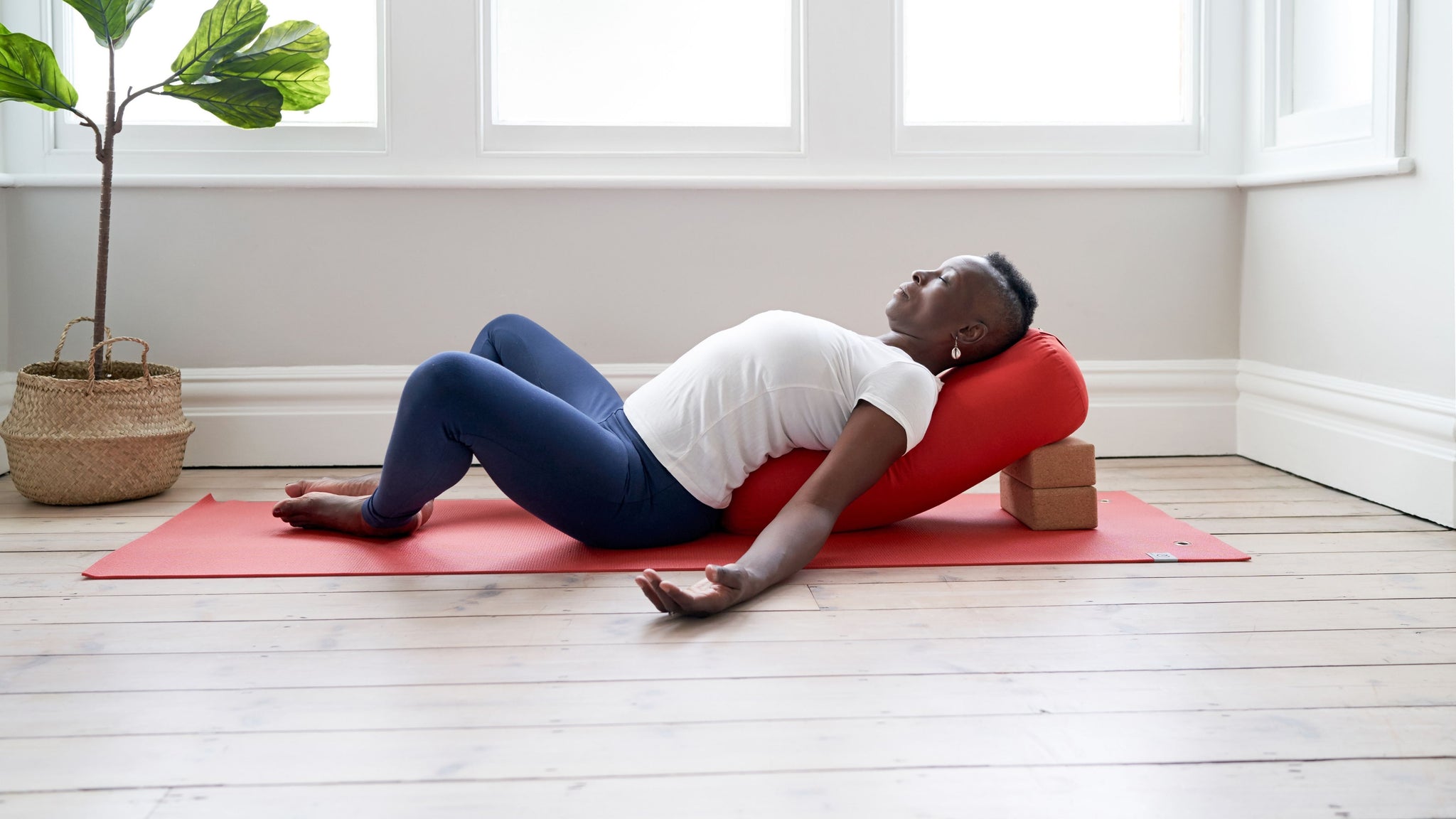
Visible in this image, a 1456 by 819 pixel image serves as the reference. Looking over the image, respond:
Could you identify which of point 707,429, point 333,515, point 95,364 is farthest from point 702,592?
point 95,364

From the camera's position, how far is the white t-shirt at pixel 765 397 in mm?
2039

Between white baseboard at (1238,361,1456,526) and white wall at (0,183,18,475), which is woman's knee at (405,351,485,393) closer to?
white wall at (0,183,18,475)

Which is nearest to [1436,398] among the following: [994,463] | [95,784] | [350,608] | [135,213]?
[994,463]

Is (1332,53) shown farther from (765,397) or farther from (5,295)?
(5,295)

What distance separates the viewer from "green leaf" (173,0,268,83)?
2.65m

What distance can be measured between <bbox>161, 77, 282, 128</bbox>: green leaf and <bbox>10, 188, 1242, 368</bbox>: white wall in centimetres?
35


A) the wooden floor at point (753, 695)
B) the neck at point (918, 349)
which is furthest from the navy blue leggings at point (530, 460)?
the neck at point (918, 349)

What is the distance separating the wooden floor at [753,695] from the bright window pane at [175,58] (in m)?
1.55

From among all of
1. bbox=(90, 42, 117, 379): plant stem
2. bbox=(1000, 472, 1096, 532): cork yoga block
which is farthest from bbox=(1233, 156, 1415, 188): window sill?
bbox=(90, 42, 117, 379): plant stem

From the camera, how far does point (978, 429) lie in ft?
7.22

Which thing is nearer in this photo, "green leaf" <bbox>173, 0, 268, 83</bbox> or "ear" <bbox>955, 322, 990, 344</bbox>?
"ear" <bbox>955, 322, 990, 344</bbox>

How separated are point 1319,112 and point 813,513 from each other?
2.00 m

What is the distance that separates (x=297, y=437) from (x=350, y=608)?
5.02 feet

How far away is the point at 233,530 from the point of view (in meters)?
2.31
